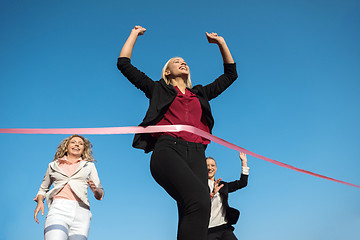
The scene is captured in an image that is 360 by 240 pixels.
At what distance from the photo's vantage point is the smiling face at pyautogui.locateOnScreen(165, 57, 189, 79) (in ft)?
11.6

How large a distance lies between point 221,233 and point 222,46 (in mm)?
2959

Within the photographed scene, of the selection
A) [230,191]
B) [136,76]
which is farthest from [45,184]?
[230,191]

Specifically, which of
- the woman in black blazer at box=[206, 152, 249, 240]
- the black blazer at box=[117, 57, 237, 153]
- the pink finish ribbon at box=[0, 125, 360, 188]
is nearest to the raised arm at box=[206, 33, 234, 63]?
the black blazer at box=[117, 57, 237, 153]

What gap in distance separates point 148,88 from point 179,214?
121 cm

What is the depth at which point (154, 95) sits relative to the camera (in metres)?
3.27

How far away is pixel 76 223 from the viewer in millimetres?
4332

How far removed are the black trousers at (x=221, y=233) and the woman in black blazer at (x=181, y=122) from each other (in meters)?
2.46

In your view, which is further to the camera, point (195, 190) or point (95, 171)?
point (95, 171)

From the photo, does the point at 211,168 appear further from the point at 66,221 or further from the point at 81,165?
the point at 66,221

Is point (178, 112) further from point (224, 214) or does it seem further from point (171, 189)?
point (224, 214)

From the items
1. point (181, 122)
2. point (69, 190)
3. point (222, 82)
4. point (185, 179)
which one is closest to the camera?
point (185, 179)

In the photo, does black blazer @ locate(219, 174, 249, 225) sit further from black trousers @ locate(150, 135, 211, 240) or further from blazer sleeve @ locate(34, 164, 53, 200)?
black trousers @ locate(150, 135, 211, 240)

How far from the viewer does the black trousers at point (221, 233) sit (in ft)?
17.3

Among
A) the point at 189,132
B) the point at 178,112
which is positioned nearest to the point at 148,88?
the point at 178,112
